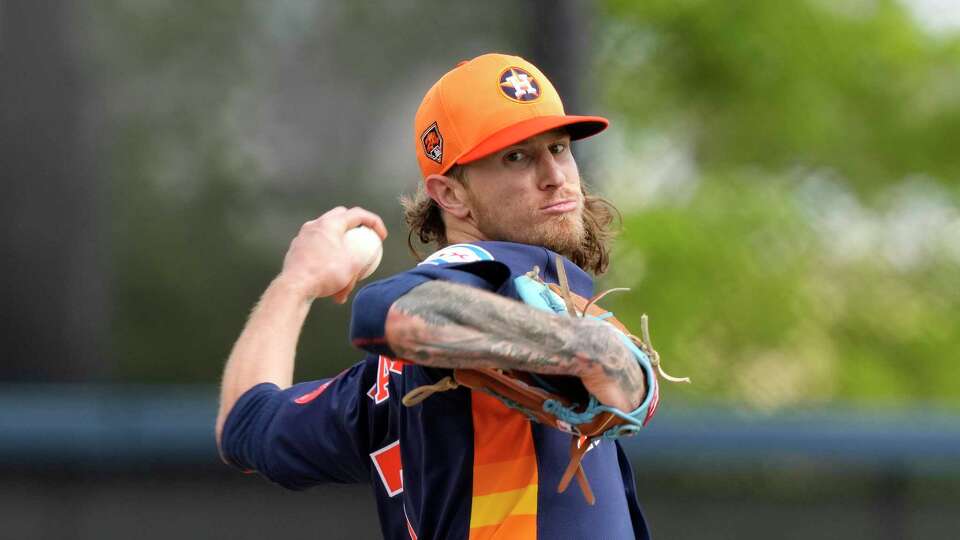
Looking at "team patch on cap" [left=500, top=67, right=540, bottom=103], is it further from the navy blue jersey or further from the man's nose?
the navy blue jersey

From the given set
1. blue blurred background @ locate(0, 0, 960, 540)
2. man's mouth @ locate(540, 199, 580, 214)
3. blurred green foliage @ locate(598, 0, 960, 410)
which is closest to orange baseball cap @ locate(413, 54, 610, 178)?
man's mouth @ locate(540, 199, 580, 214)

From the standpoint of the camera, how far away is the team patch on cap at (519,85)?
2.38 metres

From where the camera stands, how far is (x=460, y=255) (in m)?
2.15

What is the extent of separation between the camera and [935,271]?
39.8 ft

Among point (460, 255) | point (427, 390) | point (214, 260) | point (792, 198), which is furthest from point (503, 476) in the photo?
point (792, 198)

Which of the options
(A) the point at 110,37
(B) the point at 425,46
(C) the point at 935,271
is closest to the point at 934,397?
(C) the point at 935,271

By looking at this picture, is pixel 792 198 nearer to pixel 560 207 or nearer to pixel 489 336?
pixel 560 207

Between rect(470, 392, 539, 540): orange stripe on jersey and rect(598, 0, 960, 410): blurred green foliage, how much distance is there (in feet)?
21.7

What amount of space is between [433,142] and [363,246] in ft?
0.97

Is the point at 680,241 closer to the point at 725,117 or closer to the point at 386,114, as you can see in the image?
the point at 725,117

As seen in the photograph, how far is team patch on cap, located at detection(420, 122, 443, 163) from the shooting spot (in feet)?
8.00

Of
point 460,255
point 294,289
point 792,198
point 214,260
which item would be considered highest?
point 792,198

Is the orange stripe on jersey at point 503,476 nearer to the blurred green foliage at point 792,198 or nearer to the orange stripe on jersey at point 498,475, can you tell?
the orange stripe on jersey at point 498,475

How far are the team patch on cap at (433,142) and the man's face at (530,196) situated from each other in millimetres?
67
